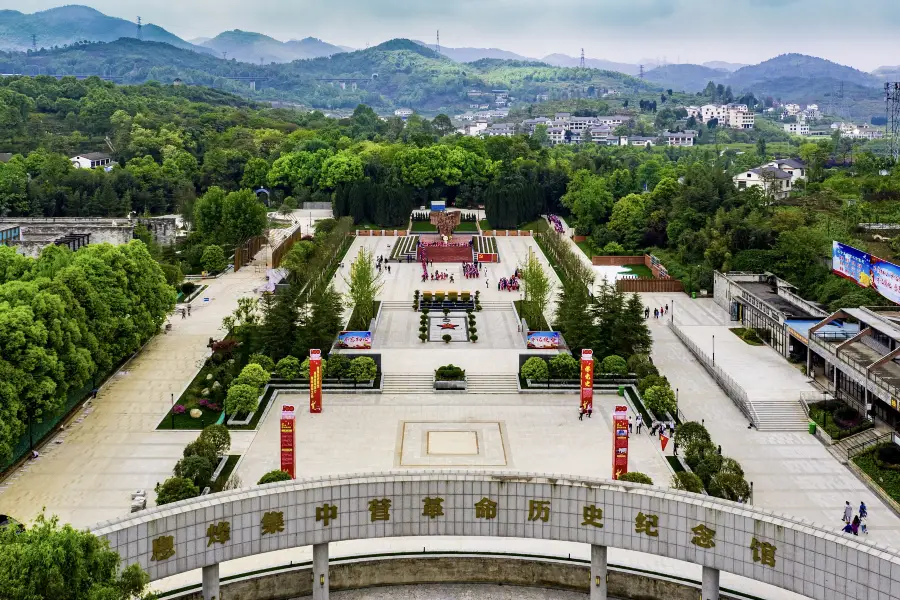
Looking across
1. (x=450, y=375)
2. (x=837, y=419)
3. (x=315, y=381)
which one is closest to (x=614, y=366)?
(x=450, y=375)

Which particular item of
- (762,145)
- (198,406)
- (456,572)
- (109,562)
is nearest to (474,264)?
(198,406)

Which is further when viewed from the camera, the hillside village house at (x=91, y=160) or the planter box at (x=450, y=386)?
the hillside village house at (x=91, y=160)

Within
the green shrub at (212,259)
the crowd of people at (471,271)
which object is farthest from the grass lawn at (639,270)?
the green shrub at (212,259)

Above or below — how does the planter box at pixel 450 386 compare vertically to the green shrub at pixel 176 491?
above

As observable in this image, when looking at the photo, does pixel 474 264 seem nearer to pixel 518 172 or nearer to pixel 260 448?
pixel 518 172

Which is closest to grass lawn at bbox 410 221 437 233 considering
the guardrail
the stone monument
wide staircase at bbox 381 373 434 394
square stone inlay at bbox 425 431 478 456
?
the stone monument

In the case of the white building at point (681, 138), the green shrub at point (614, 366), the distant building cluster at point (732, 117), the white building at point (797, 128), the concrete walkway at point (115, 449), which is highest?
the distant building cluster at point (732, 117)

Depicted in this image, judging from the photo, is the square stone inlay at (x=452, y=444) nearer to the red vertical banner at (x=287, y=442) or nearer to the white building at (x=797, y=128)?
the red vertical banner at (x=287, y=442)
